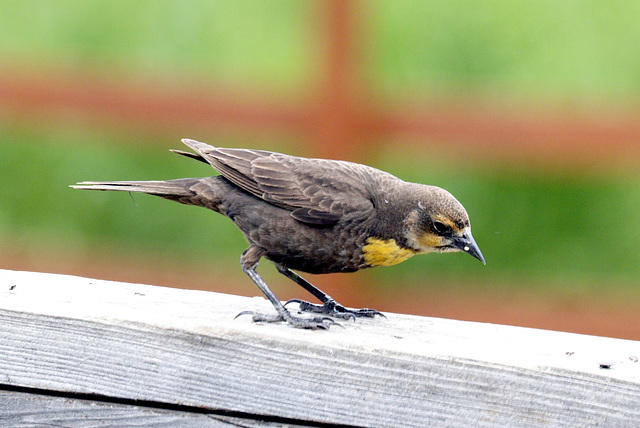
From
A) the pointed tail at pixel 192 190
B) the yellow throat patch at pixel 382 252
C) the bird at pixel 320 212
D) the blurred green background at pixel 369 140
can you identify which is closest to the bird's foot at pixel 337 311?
the bird at pixel 320 212

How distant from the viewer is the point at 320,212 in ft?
11.3

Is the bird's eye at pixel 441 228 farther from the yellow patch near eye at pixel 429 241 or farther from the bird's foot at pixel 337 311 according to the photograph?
the bird's foot at pixel 337 311

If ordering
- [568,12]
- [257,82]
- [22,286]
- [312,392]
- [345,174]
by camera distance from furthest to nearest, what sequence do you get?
[568,12], [257,82], [345,174], [22,286], [312,392]

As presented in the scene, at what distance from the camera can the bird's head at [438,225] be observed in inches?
136

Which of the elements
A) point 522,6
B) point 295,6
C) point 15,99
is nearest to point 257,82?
point 295,6

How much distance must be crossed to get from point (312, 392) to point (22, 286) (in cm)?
107

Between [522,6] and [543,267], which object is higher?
[522,6]

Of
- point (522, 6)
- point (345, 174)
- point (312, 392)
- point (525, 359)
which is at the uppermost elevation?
point (522, 6)

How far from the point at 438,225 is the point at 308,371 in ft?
4.20

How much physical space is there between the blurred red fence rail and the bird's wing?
1.31m

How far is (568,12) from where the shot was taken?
6227mm

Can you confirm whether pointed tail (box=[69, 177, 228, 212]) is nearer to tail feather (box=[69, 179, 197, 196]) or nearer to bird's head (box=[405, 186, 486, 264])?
tail feather (box=[69, 179, 197, 196])

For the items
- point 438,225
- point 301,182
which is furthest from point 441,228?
point 301,182

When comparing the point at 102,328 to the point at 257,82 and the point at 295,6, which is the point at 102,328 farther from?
the point at 295,6
